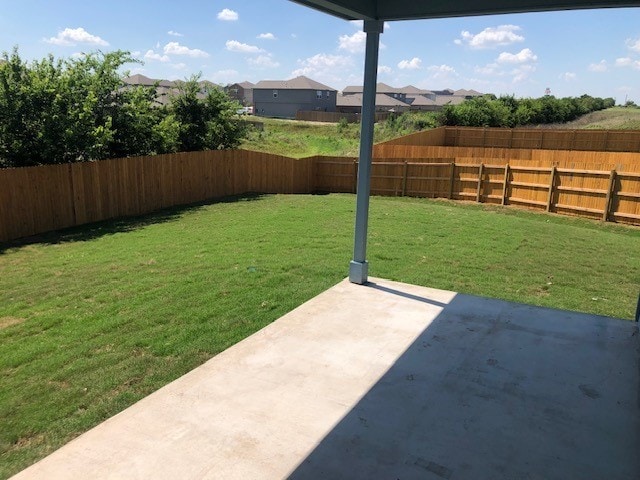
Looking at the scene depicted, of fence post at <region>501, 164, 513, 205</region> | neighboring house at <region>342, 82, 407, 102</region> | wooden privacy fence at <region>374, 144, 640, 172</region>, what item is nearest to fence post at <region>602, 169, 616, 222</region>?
fence post at <region>501, 164, 513, 205</region>

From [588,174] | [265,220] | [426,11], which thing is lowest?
[265,220]

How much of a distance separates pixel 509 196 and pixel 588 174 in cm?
292

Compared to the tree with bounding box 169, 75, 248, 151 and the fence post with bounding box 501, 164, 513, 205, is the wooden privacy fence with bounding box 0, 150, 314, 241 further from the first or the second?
the fence post with bounding box 501, 164, 513, 205

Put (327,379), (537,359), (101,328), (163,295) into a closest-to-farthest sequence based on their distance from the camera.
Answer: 1. (327,379)
2. (537,359)
3. (101,328)
4. (163,295)

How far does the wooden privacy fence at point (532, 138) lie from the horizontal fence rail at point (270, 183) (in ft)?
23.0

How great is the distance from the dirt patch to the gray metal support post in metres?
4.26

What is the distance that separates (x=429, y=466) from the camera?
326 cm

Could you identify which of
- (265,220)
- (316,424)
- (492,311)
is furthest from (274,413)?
(265,220)

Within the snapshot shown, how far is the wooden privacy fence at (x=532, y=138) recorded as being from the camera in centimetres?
3061

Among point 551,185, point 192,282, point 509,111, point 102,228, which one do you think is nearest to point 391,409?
point 192,282

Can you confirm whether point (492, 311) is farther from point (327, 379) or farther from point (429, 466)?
point (429, 466)

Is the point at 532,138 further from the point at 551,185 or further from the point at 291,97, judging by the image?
the point at 291,97

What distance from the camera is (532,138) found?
109 feet

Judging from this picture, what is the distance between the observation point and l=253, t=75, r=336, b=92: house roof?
71.7m
